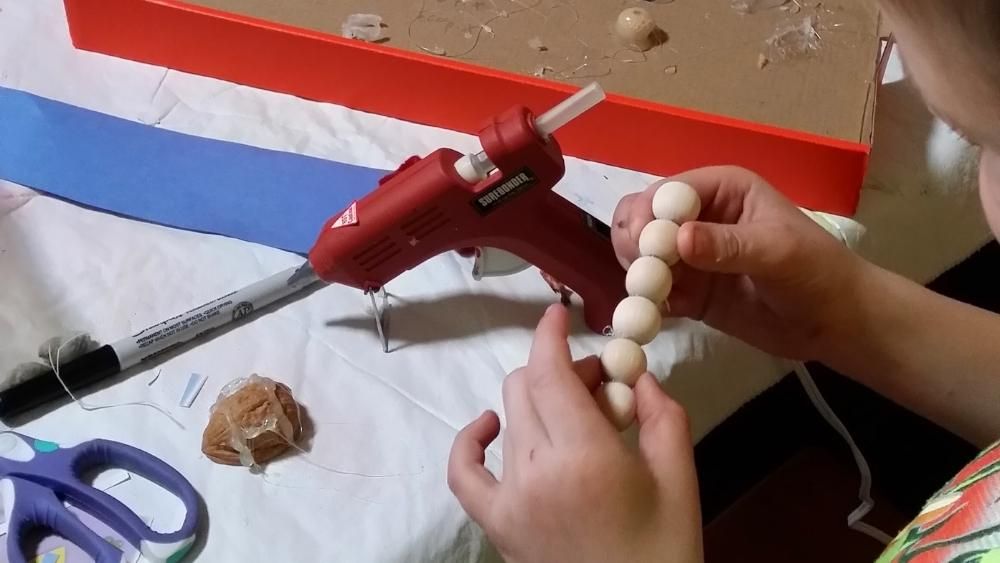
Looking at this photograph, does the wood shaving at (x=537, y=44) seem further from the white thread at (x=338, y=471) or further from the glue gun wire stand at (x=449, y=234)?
the white thread at (x=338, y=471)

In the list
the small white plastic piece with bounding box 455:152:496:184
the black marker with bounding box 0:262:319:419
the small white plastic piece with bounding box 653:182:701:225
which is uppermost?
the black marker with bounding box 0:262:319:419

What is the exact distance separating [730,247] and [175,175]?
0.35 m

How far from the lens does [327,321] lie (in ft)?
1.82

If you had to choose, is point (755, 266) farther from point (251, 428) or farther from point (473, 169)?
point (251, 428)

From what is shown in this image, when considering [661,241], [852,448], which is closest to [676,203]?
[661,241]

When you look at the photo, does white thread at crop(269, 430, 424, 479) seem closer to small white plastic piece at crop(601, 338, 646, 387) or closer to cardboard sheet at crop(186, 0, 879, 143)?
small white plastic piece at crop(601, 338, 646, 387)

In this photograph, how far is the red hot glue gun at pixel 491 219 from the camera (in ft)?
1.58

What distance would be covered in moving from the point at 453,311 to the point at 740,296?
0.16 meters

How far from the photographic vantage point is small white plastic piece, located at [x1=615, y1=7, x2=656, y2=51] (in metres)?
0.66

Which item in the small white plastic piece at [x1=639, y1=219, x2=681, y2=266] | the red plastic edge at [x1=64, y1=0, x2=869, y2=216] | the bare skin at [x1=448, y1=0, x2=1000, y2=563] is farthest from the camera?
the red plastic edge at [x1=64, y1=0, x2=869, y2=216]

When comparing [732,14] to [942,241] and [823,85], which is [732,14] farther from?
[942,241]

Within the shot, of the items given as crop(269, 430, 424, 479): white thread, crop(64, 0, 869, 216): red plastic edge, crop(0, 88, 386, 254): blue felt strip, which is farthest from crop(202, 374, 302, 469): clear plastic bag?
crop(64, 0, 869, 216): red plastic edge

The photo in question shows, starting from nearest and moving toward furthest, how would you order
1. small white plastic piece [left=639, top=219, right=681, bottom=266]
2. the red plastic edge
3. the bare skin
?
the bare skin → small white plastic piece [left=639, top=219, right=681, bottom=266] → the red plastic edge

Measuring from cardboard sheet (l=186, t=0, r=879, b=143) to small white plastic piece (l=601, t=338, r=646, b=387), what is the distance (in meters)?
0.23
